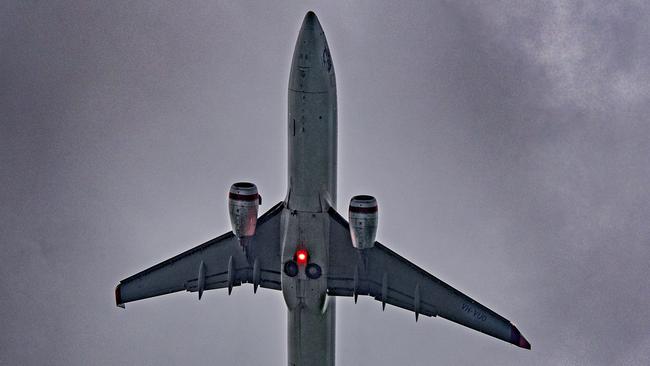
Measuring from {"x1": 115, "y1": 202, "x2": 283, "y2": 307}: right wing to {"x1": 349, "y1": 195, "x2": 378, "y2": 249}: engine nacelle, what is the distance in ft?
20.1

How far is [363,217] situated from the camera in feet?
229

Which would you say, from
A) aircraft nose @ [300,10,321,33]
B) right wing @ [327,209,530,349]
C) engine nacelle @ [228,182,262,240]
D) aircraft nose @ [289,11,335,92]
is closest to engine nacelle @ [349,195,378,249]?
right wing @ [327,209,530,349]

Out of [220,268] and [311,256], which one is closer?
[311,256]

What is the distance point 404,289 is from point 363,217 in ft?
25.9

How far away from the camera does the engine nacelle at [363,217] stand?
6962 centimetres

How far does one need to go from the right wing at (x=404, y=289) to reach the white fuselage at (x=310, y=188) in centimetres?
157

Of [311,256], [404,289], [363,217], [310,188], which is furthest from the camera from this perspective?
[404,289]

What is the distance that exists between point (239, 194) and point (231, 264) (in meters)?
6.65

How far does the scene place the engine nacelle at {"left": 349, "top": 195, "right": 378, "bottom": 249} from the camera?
69.6 meters

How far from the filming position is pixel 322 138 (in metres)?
70.2

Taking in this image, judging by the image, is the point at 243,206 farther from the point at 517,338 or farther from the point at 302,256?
the point at 517,338

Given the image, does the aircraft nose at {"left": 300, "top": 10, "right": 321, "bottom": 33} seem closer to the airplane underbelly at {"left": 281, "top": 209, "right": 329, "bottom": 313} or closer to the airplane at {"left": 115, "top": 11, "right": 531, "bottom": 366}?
the airplane at {"left": 115, "top": 11, "right": 531, "bottom": 366}

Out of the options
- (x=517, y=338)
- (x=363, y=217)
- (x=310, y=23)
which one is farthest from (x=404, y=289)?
(x=310, y=23)

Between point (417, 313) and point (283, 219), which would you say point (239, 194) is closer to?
point (283, 219)
